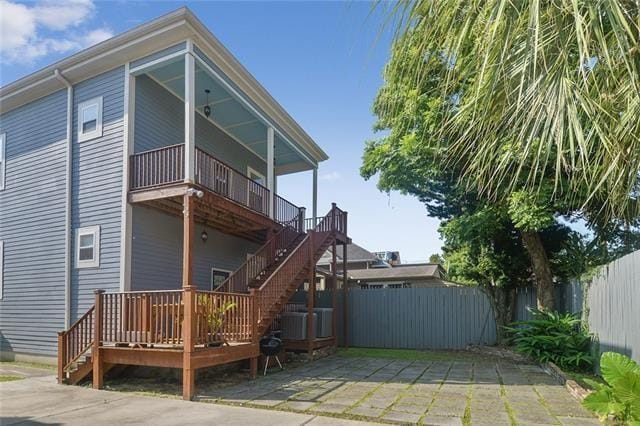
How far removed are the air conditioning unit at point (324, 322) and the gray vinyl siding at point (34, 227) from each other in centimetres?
602

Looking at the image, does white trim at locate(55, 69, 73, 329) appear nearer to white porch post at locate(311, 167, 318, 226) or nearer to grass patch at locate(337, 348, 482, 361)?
grass patch at locate(337, 348, 482, 361)

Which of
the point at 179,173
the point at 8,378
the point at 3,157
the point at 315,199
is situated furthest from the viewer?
the point at 315,199

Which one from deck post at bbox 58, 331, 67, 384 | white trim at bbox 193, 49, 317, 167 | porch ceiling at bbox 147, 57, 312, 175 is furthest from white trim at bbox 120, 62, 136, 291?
white trim at bbox 193, 49, 317, 167

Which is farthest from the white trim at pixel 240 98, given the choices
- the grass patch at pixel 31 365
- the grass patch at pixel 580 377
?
the grass patch at pixel 580 377

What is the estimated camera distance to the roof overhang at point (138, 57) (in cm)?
900

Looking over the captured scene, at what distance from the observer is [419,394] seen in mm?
7121

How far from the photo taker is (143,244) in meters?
9.95

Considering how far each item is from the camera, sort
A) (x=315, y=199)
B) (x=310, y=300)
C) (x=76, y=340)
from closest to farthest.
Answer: (x=76, y=340) → (x=310, y=300) → (x=315, y=199)

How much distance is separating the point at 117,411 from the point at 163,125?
22.4 feet

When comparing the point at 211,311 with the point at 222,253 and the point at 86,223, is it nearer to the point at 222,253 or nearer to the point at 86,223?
the point at 86,223

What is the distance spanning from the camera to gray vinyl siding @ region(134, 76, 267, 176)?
1019 centimetres

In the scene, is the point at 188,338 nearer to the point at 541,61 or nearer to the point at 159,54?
the point at 159,54

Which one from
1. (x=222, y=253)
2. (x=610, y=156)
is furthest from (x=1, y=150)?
(x=610, y=156)

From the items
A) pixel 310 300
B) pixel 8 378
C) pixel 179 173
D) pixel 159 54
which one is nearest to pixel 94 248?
pixel 179 173
